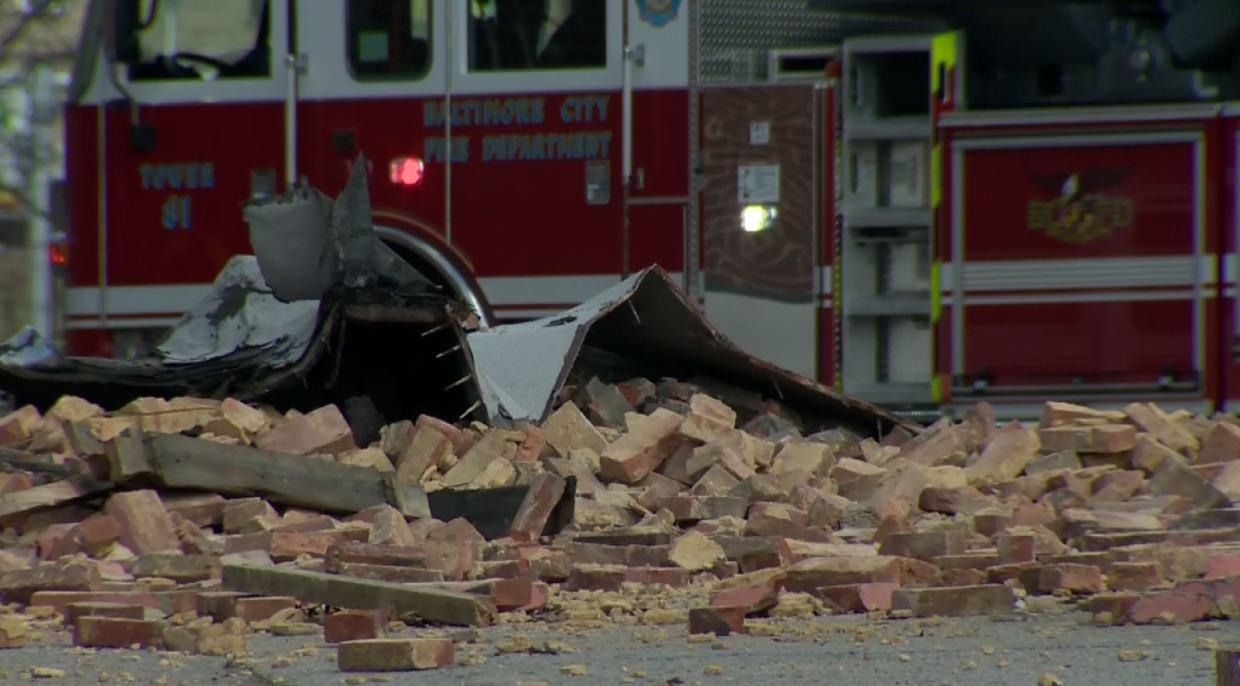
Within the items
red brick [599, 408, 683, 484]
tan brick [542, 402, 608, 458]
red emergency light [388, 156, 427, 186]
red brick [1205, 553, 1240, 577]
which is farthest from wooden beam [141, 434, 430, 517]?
red emergency light [388, 156, 427, 186]

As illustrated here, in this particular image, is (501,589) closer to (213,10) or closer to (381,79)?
(381,79)

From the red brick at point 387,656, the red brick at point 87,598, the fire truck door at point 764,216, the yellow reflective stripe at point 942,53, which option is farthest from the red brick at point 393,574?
the yellow reflective stripe at point 942,53

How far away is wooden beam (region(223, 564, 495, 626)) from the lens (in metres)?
5.39

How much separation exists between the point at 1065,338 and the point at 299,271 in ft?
11.5

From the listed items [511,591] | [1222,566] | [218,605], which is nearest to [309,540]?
[218,605]

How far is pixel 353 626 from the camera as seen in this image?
5125 mm

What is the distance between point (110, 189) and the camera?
10.2 m

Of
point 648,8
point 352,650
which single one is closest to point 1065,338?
point 648,8

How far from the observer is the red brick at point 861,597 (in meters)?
5.54

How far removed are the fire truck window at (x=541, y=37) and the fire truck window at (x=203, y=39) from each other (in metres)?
1.07

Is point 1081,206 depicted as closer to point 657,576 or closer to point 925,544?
point 925,544

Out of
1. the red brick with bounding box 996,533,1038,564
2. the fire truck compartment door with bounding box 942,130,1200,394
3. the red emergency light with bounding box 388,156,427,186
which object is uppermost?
the red emergency light with bounding box 388,156,427,186

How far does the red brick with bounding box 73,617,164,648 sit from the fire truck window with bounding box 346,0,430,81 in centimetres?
514

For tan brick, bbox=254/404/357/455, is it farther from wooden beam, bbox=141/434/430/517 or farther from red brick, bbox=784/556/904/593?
red brick, bbox=784/556/904/593
